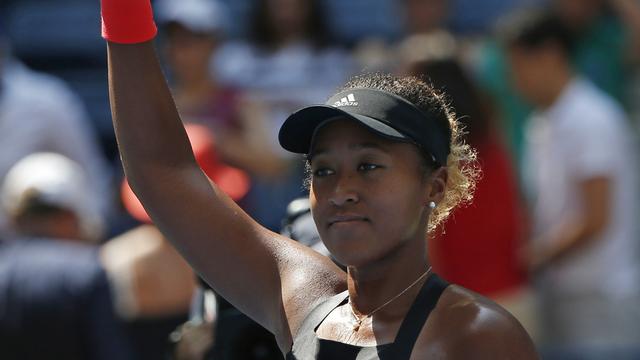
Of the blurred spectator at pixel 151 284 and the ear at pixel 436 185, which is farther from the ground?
the ear at pixel 436 185

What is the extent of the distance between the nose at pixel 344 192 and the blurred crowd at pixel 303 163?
2.26m

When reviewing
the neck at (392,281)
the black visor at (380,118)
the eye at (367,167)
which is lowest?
the neck at (392,281)

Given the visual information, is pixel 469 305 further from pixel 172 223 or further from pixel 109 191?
pixel 109 191

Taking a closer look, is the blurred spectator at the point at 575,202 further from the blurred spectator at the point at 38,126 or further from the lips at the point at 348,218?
the lips at the point at 348,218

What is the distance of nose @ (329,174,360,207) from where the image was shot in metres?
2.52

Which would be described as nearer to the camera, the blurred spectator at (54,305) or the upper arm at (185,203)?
the upper arm at (185,203)

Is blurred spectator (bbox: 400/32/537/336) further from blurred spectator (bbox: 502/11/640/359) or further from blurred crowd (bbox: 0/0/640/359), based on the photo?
blurred spectator (bbox: 502/11/640/359)

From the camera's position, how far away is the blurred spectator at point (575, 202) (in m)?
5.67

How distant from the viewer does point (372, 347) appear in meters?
2.46

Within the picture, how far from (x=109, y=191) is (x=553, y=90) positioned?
2.52m

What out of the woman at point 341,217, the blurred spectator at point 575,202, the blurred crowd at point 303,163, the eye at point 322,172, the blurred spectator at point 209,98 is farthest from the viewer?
the blurred spectator at point 209,98

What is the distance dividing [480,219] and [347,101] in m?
→ 2.72

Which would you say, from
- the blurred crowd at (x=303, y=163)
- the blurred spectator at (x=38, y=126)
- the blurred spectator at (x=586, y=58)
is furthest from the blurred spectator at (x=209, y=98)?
the blurred spectator at (x=586, y=58)

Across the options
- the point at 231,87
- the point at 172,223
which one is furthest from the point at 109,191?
the point at 172,223
